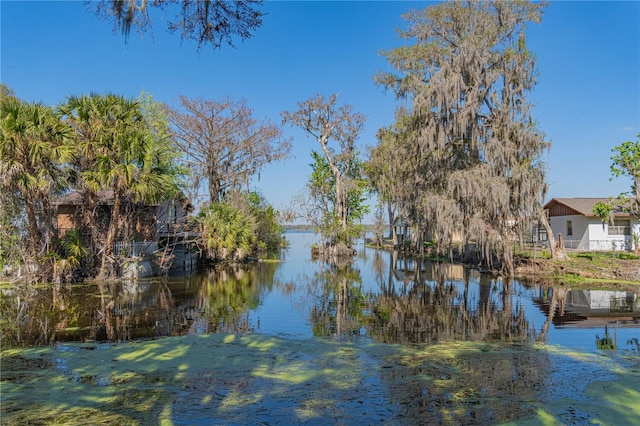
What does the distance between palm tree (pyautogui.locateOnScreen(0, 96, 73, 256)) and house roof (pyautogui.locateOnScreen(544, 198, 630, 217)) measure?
3042cm

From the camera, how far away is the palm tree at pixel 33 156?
1580 centimetres

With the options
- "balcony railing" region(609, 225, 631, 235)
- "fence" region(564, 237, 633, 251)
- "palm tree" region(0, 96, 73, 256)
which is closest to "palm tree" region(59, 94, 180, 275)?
"palm tree" region(0, 96, 73, 256)

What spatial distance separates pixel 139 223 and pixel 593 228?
28480 millimetres

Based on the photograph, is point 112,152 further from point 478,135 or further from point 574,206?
point 574,206

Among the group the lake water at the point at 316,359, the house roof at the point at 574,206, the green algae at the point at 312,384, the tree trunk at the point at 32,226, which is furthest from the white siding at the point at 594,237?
the tree trunk at the point at 32,226

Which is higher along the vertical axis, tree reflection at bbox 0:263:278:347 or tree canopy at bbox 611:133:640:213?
tree canopy at bbox 611:133:640:213

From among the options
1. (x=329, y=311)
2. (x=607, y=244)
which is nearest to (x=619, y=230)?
(x=607, y=244)

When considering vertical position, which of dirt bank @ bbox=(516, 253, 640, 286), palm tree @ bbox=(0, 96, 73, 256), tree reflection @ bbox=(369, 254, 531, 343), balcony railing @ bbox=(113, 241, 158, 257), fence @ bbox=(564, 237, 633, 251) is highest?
palm tree @ bbox=(0, 96, 73, 256)

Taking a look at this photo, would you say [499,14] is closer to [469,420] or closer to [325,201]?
[325,201]

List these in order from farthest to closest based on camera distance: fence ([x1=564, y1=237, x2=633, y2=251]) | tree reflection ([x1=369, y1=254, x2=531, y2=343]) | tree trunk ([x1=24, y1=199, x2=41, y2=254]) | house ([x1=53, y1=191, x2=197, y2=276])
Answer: fence ([x1=564, y1=237, x2=633, y2=251]) < house ([x1=53, y1=191, x2=197, y2=276]) < tree trunk ([x1=24, y1=199, x2=41, y2=254]) < tree reflection ([x1=369, y1=254, x2=531, y2=343])

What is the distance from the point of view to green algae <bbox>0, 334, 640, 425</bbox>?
5.60 m

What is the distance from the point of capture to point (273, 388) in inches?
259

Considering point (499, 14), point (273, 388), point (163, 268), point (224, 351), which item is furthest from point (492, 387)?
point (499, 14)

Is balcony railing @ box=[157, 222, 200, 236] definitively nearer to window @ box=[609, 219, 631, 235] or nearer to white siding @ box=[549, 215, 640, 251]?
white siding @ box=[549, 215, 640, 251]
